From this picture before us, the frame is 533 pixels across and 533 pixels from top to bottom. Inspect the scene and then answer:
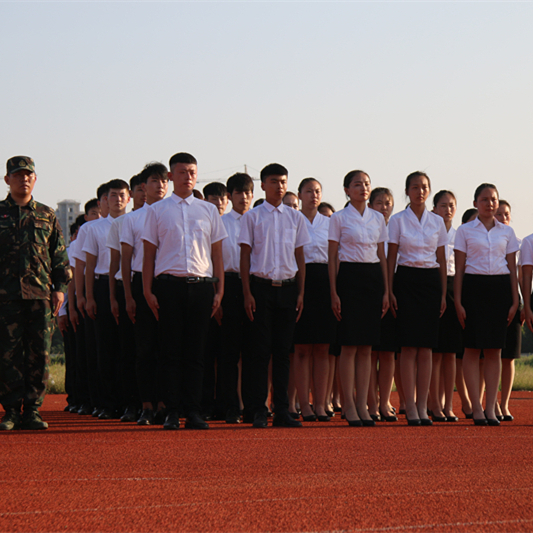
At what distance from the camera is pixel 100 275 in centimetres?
999

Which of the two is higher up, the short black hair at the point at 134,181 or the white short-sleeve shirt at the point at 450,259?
the short black hair at the point at 134,181

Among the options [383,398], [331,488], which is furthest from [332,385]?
[331,488]

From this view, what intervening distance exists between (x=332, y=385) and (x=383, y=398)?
77.1 inches

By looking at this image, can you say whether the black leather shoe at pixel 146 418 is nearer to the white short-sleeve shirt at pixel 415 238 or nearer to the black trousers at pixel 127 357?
the black trousers at pixel 127 357

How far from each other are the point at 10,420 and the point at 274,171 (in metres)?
3.37

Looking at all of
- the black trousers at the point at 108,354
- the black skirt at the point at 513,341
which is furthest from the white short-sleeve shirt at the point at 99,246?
the black skirt at the point at 513,341

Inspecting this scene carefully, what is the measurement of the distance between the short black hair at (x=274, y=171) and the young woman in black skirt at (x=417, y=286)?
129cm

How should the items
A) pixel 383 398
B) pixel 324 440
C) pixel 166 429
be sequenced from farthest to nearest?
1. pixel 383 398
2. pixel 166 429
3. pixel 324 440

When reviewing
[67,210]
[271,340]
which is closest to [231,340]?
[271,340]

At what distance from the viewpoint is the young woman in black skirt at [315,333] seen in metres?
9.16

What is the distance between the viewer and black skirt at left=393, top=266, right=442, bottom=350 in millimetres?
8844

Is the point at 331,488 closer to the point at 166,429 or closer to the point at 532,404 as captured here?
the point at 166,429

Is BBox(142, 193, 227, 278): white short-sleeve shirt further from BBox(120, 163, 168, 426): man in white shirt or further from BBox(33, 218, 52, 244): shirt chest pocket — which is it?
BBox(33, 218, 52, 244): shirt chest pocket

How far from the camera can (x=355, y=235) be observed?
28.1 feet
